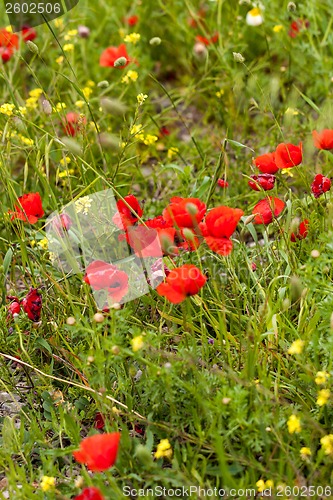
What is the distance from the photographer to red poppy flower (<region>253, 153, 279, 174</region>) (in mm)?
1728

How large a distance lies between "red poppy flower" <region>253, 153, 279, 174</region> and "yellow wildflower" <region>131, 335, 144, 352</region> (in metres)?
0.59

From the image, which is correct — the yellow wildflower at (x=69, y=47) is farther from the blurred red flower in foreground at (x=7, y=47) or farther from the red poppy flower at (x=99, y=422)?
the red poppy flower at (x=99, y=422)

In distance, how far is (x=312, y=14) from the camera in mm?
2584

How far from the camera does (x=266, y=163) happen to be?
1.73 m

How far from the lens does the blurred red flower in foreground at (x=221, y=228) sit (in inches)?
57.6

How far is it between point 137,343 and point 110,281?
0.23 metres

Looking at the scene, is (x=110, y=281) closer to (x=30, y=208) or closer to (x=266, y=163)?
(x=30, y=208)

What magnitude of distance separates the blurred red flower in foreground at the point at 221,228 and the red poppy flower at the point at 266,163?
0.92 ft

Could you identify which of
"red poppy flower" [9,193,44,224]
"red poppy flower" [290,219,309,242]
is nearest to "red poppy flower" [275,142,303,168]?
"red poppy flower" [290,219,309,242]

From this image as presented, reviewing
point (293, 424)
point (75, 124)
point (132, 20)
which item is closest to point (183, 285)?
point (293, 424)

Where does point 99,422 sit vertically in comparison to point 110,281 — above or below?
below

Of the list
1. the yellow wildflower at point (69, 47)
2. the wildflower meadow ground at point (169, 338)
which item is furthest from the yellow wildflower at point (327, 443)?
the yellow wildflower at point (69, 47)

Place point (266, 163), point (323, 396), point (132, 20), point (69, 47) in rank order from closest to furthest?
point (323, 396)
point (266, 163)
point (69, 47)
point (132, 20)

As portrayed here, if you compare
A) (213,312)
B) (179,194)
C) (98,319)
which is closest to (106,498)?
(98,319)
